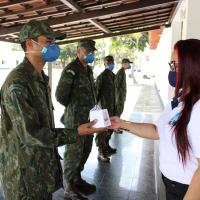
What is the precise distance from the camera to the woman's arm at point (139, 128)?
7.50ft

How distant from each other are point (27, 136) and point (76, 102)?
1815 mm

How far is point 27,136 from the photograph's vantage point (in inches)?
80.0

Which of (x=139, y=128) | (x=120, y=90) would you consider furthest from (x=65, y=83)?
(x=120, y=90)

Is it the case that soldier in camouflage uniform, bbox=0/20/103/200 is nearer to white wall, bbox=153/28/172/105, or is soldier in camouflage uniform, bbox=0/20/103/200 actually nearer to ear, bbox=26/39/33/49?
ear, bbox=26/39/33/49

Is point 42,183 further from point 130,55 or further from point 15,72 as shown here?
point 130,55

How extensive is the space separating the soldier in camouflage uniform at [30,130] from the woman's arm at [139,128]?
32 cm

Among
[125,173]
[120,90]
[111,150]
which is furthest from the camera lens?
[120,90]

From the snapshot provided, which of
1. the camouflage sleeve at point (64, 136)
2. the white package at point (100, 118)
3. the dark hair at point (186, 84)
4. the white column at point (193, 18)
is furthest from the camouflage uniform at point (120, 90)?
the dark hair at point (186, 84)

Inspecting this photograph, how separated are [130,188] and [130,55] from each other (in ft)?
105

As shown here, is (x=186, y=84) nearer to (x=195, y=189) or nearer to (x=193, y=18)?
(x=195, y=189)

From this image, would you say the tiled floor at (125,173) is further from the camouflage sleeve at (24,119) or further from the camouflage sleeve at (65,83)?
the camouflage sleeve at (24,119)

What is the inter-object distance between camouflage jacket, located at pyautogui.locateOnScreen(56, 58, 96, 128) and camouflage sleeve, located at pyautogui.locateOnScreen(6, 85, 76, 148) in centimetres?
170

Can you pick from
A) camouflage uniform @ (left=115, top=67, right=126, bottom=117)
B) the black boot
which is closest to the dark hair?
the black boot

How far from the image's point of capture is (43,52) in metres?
2.34
